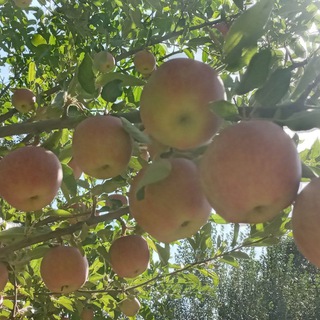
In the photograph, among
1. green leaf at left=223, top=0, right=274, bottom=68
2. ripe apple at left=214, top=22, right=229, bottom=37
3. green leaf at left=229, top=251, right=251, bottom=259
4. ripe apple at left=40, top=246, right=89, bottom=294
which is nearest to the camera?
green leaf at left=223, top=0, right=274, bottom=68

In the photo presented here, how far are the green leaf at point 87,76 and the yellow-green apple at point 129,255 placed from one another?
695 millimetres

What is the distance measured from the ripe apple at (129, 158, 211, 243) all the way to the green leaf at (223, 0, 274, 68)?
0.27 metres

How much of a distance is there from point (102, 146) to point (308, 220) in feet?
1.86

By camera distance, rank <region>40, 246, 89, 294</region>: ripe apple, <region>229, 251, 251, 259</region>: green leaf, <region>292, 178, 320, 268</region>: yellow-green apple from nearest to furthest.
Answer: <region>292, 178, 320, 268</region>: yellow-green apple
<region>40, 246, 89, 294</region>: ripe apple
<region>229, 251, 251, 259</region>: green leaf

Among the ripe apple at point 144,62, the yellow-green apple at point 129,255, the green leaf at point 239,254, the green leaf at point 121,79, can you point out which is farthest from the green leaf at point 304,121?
the ripe apple at point 144,62

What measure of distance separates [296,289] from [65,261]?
1521 centimetres

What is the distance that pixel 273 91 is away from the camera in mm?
1104

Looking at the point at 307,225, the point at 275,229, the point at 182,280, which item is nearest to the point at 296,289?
the point at 182,280

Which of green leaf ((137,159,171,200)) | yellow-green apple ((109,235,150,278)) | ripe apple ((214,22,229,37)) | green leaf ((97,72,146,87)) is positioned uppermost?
green leaf ((137,159,171,200))

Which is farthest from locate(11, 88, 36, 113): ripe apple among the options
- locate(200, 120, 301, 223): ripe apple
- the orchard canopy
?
locate(200, 120, 301, 223): ripe apple

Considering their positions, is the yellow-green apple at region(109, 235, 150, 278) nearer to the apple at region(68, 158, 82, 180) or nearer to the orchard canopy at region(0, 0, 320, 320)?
the orchard canopy at region(0, 0, 320, 320)

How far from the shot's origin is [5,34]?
381 centimetres

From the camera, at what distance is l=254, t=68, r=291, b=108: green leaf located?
1.10m

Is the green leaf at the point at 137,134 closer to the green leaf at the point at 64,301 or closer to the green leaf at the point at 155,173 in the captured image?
the green leaf at the point at 155,173
